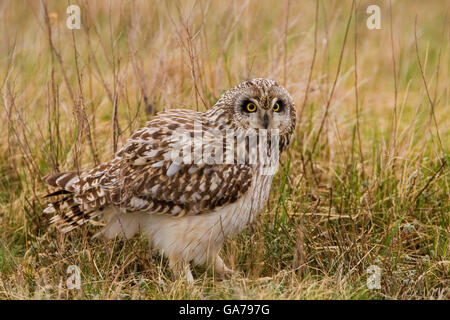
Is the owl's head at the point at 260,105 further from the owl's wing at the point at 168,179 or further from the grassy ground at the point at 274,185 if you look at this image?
the grassy ground at the point at 274,185

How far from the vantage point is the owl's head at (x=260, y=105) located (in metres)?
3.50

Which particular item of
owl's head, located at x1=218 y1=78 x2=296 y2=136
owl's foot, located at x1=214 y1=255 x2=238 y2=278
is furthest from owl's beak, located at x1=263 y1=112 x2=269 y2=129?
owl's foot, located at x1=214 y1=255 x2=238 y2=278

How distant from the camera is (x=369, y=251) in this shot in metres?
3.64

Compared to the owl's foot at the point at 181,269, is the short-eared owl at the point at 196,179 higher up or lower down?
higher up

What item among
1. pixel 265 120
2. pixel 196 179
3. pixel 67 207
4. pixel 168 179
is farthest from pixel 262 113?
pixel 67 207

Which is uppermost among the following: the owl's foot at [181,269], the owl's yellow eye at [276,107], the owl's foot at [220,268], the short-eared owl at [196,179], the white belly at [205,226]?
the owl's yellow eye at [276,107]

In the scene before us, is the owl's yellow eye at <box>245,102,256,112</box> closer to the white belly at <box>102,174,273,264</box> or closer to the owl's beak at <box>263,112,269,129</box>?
the owl's beak at <box>263,112,269,129</box>

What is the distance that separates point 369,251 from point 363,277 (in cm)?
14

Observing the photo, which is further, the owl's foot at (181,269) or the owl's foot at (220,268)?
the owl's foot at (220,268)

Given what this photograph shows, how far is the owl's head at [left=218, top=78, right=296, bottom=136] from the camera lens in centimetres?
350

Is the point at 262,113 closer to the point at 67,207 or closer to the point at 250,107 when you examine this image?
the point at 250,107

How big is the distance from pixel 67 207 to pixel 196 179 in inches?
31.6

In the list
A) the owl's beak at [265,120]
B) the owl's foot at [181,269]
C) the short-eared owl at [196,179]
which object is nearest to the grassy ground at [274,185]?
the owl's foot at [181,269]
